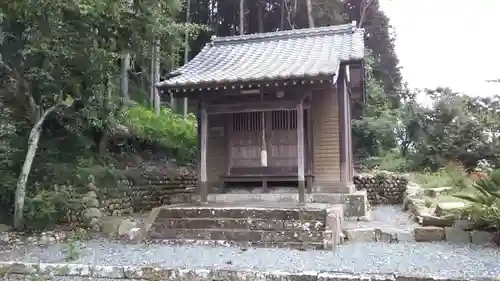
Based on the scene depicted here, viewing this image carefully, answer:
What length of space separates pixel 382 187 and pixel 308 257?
31.3 ft

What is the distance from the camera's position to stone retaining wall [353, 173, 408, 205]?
15023mm

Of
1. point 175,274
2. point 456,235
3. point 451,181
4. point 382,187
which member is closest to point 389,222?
point 456,235

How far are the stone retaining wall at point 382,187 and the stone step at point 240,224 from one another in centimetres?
783

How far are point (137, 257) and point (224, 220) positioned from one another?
208cm

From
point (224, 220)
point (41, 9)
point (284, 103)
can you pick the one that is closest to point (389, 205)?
point (284, 103)

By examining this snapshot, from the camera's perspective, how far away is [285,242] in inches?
292

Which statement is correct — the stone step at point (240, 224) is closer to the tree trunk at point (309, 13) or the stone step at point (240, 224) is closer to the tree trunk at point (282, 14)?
the tree trunk at point (309, 13)

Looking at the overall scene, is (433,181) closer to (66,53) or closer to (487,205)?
(487,205)

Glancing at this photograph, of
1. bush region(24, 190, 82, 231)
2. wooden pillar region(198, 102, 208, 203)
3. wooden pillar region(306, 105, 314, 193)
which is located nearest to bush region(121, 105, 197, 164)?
wooden pillar region(198, 102, 208, 203)

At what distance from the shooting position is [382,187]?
1509 cm

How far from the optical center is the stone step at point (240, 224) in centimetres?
768

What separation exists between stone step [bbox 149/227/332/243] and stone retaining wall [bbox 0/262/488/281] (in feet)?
7.77

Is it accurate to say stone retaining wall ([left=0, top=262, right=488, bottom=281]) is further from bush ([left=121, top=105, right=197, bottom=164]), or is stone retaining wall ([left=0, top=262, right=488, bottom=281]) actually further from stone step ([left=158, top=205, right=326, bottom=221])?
bush ([left=121, top=105, right=197, bottom=164])

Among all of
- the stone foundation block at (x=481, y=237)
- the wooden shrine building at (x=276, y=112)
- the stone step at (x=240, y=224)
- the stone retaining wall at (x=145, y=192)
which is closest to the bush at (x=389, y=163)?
the wooden shrine building at (x=276, y=112)
